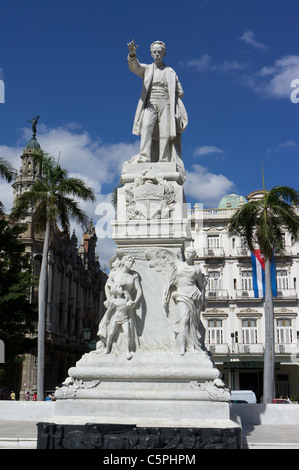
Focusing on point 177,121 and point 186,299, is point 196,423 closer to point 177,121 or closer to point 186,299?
point 186,299

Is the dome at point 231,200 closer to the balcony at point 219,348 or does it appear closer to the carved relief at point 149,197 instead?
the balcony at point 219,348

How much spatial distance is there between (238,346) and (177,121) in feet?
113

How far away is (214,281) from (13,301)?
2371cm

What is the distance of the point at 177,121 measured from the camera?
410 inches

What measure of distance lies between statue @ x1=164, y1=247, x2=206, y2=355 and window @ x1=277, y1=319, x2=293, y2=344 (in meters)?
35.3

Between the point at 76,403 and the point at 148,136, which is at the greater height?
the point at 148,136

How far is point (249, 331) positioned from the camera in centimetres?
4288

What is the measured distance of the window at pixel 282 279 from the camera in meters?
43.9

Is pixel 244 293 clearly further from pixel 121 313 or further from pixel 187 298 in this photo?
pixel 121 313

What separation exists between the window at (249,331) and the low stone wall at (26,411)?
33860mm

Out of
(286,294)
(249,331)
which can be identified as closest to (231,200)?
(286,294)

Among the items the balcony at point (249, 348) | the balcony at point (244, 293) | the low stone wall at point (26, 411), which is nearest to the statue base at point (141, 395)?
the low stone wall at point (26, 411)

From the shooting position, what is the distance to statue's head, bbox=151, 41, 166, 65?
10.4 m
